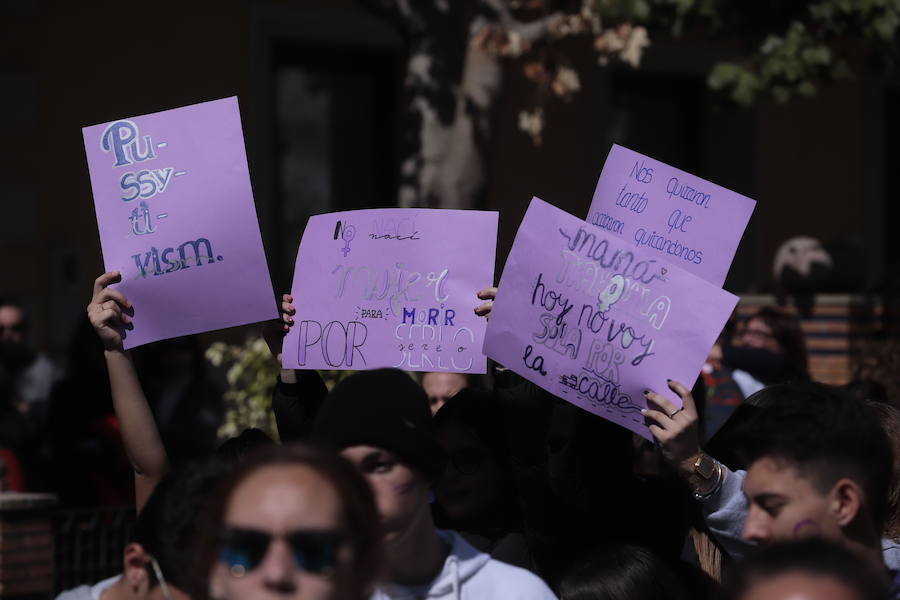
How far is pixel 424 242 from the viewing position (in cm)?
374

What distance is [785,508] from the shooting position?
2684mm

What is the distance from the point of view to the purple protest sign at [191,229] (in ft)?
12.2

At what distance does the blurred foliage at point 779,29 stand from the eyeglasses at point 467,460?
373 centimetres

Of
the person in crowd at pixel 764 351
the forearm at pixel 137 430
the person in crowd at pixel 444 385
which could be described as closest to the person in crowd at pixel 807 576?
the forearm at pixel 137 430

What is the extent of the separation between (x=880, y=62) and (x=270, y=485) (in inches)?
234

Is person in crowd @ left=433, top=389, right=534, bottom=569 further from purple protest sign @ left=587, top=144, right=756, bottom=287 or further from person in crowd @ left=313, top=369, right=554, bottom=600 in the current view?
person in crowd @ left=313, top=369, right=554, bottom=600

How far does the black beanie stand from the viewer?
2.68m

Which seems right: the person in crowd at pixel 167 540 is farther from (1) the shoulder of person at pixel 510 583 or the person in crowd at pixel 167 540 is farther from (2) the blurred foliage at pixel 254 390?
(2) the blurred foliage at pixel 254 390

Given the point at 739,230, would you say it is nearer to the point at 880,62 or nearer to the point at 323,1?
the point at 880,62

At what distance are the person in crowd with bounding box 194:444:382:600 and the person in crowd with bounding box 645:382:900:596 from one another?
882 millimetres

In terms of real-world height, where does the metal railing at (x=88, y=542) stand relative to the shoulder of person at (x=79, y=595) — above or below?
below

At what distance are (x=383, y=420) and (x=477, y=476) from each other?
1.10m

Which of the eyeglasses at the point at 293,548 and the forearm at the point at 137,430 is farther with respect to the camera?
the forearm at the point at 137,430

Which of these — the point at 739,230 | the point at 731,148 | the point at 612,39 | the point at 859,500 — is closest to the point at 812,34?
the point at 612,39
